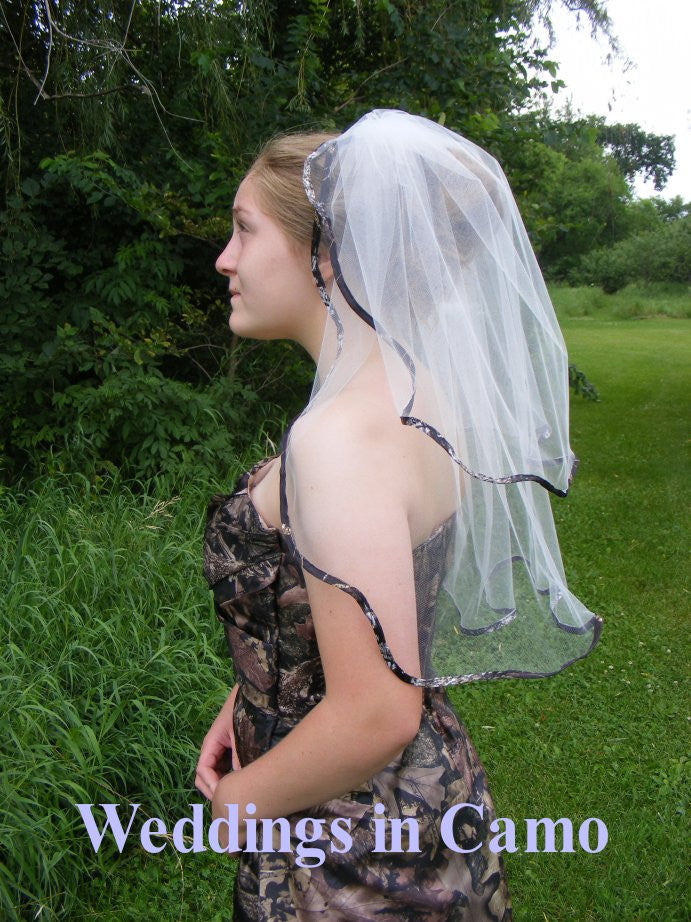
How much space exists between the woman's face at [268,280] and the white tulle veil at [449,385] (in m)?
0.04

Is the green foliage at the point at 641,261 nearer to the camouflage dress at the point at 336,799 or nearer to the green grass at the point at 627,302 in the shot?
the green grass at the point at 627,302

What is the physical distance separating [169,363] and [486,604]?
16.3ft

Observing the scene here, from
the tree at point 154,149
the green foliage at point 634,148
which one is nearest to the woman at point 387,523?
the tree at point 154,149

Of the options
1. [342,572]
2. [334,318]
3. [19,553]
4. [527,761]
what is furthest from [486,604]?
[19,553]

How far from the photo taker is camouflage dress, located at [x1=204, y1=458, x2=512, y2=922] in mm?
1171

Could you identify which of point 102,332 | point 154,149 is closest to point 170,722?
point 102,332

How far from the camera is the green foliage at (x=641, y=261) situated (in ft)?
83.6

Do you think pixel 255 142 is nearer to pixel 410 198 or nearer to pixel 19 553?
pixel 19 553

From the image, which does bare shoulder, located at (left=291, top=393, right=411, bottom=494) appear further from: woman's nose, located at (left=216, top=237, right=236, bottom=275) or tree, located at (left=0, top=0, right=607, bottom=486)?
tree, located at (left=0, top=0, right=607, bottom=486)

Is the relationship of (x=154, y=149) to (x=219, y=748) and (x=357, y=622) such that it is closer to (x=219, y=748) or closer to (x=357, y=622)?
(x=219, y=748)

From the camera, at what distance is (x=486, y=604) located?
1252mm

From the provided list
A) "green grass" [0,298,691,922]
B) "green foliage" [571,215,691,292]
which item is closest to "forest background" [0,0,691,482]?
"green grass" [0,298,691,922]

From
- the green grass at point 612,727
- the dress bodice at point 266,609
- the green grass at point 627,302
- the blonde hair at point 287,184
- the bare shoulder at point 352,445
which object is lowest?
the green grass at point 627,302

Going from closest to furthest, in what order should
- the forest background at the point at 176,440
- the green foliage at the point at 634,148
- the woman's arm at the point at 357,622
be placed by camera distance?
the woman's arm at the point at 357,622
the forest background at the point at 176,440
the green foliage at the point at 634,148
